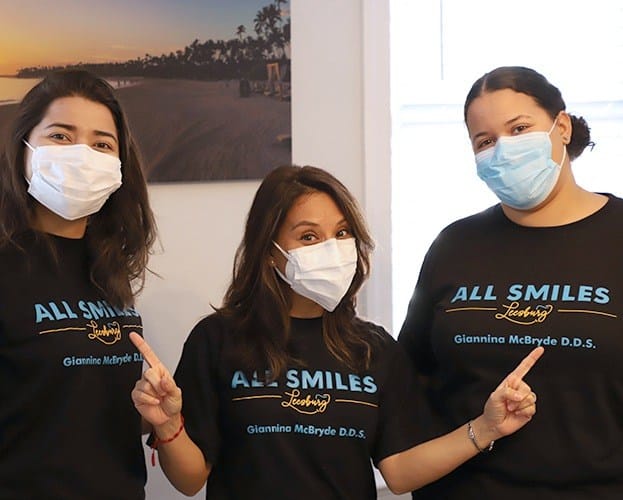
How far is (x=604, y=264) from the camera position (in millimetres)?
1524

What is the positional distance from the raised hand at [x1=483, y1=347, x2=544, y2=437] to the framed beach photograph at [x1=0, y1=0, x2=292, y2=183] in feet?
3.35

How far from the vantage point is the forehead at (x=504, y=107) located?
1588 millimetres

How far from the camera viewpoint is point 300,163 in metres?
2.22

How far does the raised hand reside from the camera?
1432 mm

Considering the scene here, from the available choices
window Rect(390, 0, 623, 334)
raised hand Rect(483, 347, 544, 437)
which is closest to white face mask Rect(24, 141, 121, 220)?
raised hand Rect(483, 347, 544, 437)

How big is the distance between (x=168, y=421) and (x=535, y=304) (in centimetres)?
79

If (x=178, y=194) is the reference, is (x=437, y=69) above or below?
above

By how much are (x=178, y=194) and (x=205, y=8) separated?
0.54m

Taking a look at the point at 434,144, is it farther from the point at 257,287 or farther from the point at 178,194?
the point at 257,287

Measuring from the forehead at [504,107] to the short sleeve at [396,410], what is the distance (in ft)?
1.82

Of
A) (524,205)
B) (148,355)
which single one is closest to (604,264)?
(524,205)

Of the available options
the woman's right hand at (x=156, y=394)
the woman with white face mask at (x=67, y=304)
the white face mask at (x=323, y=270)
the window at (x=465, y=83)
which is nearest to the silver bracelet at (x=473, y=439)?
the white face mask at (x=323, y=270)

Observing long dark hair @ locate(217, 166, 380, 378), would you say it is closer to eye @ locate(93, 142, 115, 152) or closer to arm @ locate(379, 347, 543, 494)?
arm @ locate(379, 347, 543, 494)

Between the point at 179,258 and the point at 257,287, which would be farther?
the point at 179,258
